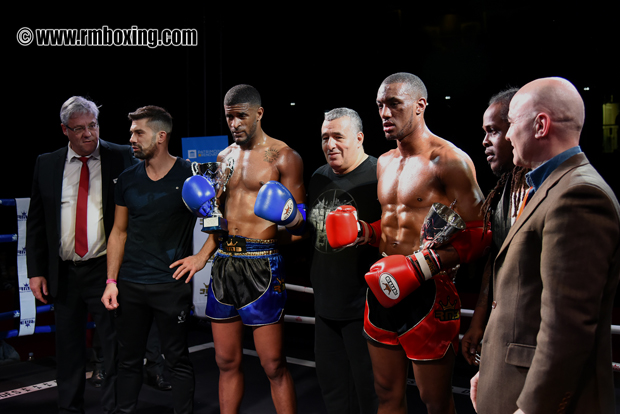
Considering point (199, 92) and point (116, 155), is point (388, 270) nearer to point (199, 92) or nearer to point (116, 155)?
point (116, 155)

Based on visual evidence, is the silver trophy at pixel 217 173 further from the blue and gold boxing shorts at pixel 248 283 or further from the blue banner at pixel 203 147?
the blue banner at pixel 203 147

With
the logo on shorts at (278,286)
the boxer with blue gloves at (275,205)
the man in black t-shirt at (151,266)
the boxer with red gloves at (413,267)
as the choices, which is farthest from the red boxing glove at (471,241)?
the man in black t-shirt at (151,266)

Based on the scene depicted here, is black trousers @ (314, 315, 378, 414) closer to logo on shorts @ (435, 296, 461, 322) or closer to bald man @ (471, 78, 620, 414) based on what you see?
logo on shorts @ (435, 296, 461, 322)

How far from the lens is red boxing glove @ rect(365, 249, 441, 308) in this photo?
1834mm

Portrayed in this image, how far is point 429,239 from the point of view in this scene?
1878 millimetres

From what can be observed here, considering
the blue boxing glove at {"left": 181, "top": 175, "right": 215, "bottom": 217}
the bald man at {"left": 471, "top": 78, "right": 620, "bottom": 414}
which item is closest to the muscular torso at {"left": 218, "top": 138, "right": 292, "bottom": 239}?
the blue boxing glove at {"left": 181, "top": 175, "right": 215, "bottom": 217}

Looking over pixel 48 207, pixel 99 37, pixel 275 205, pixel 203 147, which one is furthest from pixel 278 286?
pixel 99 37

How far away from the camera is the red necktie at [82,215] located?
2.70 m

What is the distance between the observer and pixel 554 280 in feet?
3.42

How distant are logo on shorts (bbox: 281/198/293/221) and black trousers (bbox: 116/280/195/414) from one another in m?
0.70

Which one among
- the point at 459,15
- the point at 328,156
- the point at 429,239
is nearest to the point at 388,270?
the point at 429,239

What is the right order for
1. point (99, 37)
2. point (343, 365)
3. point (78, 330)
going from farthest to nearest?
point (99, 37) → point (78, 330) → point (343, 365)

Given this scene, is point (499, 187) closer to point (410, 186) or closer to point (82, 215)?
point (410, 186)

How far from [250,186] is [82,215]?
951 millimetres
